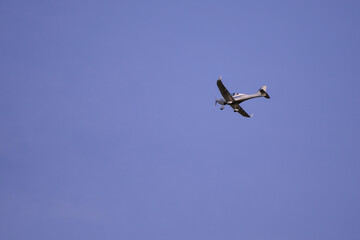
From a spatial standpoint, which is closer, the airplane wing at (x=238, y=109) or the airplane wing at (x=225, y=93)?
the airplane wing at (x=225, y=93)

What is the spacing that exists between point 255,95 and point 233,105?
168 inches

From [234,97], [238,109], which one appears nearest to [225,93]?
[234,97]

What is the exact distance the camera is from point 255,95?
2662 inches

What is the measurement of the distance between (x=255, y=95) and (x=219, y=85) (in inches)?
216

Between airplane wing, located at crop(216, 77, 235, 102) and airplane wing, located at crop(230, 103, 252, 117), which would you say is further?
airplane wing, located at crop(230, 103, 252, 117)

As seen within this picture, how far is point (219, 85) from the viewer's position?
66.2 meters

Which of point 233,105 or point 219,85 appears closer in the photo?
point 219,85

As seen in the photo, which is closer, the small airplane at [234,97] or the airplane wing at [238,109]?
the small airplane at [234,97]

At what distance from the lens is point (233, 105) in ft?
232

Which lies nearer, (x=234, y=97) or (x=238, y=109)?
(x=234, y=97)

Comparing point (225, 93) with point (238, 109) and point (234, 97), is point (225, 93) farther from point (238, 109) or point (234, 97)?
point (238, 109)

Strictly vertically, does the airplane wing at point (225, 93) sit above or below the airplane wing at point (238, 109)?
above

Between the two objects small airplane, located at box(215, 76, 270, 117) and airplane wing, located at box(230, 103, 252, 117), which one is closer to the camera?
small airplane, located at box(215, 76, 270, 117)

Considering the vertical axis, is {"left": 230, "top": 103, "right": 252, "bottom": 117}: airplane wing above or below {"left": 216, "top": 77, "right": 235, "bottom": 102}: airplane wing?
below
